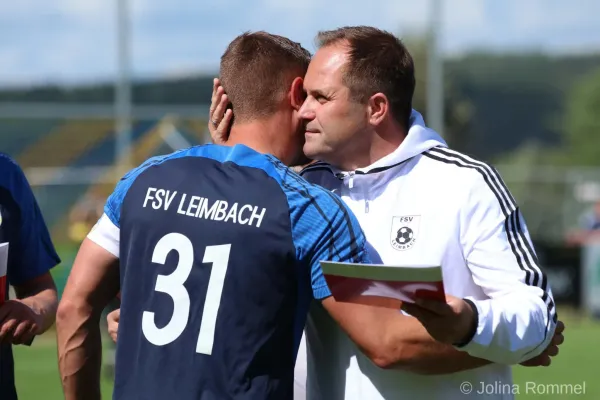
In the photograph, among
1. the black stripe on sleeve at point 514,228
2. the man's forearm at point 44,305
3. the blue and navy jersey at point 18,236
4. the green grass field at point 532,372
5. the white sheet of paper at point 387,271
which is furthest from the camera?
the green grass field at point 532,372

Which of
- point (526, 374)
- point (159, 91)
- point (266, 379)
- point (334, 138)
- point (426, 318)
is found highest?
point (159, 91)

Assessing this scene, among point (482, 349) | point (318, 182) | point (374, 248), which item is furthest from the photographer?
point (318, 182)

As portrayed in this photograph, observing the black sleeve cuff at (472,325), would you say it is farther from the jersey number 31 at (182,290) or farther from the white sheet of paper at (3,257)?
the white sheet of paper at (3,257)

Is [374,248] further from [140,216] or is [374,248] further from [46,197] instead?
[46,197]

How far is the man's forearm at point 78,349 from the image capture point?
11.4ft

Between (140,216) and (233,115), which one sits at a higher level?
(233,115)

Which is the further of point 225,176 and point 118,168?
point 118,168

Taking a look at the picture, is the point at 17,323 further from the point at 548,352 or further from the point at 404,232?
the point at 548,352

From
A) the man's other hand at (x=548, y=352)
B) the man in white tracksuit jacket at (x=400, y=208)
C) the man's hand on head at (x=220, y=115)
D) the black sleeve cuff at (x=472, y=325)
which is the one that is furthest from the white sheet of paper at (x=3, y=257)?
the man's other hand at (x=548, y=352)

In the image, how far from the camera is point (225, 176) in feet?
10.8

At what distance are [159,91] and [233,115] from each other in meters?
22.6

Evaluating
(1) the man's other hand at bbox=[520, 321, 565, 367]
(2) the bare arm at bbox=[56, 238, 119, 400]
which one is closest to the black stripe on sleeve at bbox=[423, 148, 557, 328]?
(1) the man's other hand at bbox=[520, 321, 565, 367]

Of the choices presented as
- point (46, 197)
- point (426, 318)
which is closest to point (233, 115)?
point (426, 318)

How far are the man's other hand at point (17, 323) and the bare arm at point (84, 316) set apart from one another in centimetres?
40
